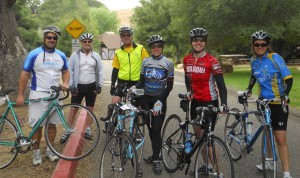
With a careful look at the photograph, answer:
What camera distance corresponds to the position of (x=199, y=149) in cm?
434

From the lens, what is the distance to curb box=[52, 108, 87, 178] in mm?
4910

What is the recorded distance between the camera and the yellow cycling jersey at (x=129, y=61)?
6352 mm

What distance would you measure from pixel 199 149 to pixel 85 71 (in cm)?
325

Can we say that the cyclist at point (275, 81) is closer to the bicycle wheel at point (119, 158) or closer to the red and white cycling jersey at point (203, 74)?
the red and white cycling jersey at point (203, 74)

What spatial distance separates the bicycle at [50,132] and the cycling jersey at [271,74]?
261 cm

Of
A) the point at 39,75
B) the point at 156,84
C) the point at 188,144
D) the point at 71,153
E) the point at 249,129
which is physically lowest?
the point at 71,153

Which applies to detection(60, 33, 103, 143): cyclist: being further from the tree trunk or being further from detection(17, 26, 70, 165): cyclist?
the tree trunk

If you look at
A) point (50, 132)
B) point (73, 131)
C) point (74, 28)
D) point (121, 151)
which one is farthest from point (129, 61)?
point (74, 28)

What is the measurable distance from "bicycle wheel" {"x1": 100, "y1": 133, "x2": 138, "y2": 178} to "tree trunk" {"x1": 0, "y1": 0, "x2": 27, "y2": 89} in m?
6.95

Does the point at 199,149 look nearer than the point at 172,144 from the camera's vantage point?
Yes

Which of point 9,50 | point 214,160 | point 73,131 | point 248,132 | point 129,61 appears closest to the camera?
point 214,160

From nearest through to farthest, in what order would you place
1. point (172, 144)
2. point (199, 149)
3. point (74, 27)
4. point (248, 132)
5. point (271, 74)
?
A: point (199, 149)
point (271, 74)
point (172, 144)
point (248, 132)
point (74, 27)

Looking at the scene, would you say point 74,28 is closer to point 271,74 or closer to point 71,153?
point 71,153

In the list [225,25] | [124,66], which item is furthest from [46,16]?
[124,66]
